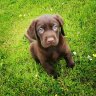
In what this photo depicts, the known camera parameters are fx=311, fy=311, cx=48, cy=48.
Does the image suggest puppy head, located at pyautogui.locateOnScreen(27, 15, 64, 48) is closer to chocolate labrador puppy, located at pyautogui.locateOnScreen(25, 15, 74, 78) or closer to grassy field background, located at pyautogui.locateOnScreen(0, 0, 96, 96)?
chocolate labrador puppy, located at pyautogui.locateOnScreen(25, 15, 74, 78)

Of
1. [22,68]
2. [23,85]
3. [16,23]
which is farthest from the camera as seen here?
[16,23]

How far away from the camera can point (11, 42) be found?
21.9ft

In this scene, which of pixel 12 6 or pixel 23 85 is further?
A: pixel 12 6

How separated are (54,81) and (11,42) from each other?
76.5 inches

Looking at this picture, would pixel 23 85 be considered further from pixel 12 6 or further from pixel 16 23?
pixel 12 6

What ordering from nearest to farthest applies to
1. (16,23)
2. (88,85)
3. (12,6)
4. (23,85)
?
(88,85)
(23,85)
(16,23)
(12,6)

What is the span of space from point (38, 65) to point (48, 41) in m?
0.98

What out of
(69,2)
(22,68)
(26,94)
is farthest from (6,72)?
(69,2)

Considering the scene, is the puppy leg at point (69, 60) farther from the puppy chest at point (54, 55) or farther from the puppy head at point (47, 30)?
the puppy head at point (47, 30)

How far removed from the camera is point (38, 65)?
557cm

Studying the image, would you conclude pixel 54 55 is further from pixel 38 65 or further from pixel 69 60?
pixel 38 65

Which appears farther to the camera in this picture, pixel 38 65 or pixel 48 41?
pixel 38 65

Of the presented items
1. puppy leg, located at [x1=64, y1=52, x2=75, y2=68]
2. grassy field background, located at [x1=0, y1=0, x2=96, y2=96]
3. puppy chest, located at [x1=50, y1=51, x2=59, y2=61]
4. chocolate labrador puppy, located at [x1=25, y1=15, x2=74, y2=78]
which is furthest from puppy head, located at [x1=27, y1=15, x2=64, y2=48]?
grassy field background, located at [x1=0, y1=0, x2=96, y2=96]

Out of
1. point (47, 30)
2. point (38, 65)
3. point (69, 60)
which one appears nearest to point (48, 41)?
point (47, 30)
